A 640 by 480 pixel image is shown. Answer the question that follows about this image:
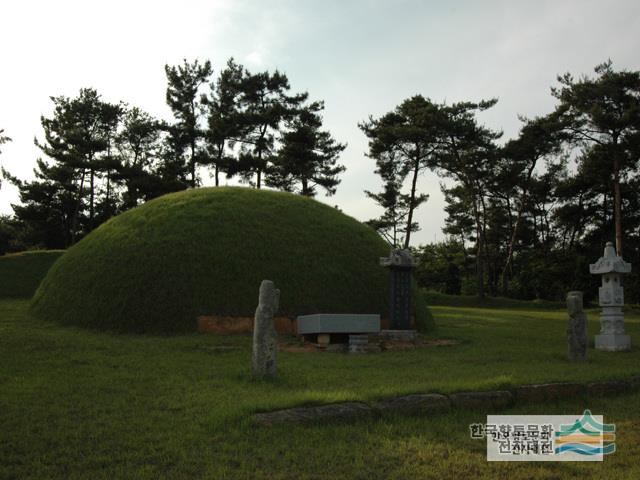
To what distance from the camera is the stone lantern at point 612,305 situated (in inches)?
599

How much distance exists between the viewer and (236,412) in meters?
6.95

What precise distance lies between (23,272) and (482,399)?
942 inches

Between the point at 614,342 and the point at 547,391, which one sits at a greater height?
the point at 614,342

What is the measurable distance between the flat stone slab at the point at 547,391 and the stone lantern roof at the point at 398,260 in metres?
8.30

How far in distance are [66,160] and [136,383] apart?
35571mm

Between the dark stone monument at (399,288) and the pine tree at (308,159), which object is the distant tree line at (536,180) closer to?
the pine tree at (308,159)

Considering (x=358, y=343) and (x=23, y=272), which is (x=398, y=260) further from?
(x=23, y=272)

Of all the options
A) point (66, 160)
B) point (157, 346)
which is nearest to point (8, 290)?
point (157, 346)

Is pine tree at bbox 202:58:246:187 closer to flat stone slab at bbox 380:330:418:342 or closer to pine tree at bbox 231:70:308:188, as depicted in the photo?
pine tree at bbox 231:70:308:188

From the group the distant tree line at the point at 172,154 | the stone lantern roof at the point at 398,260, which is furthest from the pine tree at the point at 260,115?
the stone lantern roof at the point at 398,260

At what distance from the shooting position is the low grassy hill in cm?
2445

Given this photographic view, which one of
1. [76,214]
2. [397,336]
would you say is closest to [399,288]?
[397,336]

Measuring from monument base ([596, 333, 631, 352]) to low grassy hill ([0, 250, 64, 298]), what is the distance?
74.8 ft

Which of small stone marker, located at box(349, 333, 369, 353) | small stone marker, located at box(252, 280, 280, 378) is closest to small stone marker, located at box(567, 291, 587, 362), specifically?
small stone marker, located at box(349, 333, 369, 353)
